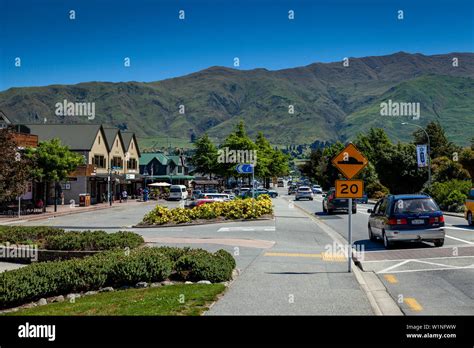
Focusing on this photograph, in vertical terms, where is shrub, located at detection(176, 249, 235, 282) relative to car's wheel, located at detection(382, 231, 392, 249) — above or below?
above

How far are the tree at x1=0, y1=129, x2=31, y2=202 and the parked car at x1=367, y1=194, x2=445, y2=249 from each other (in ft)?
46.8

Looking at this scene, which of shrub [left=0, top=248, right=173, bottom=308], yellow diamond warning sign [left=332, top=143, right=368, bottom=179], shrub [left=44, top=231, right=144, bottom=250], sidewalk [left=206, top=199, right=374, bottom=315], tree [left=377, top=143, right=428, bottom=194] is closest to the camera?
sidewalk [left=206, top=199, right=374, bottom=315]

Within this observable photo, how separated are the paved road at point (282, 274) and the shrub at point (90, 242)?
305 cm

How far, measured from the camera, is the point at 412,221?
1822 cm

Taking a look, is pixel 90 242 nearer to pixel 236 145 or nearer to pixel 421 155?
pixel 421 155

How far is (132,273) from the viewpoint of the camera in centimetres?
1182

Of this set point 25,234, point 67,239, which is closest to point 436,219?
point 67,239

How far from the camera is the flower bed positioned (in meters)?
30.5

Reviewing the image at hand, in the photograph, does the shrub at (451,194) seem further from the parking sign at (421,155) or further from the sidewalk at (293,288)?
the sidewalk at (293,288)

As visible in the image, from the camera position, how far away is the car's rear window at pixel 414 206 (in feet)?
60.6

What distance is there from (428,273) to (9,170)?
54.2 feet

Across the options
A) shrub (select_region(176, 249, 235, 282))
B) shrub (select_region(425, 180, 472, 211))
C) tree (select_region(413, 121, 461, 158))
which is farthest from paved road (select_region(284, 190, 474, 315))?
tree (select_region(413, 121, 461, 158))

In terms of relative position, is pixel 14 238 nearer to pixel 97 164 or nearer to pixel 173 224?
pixel 173 224

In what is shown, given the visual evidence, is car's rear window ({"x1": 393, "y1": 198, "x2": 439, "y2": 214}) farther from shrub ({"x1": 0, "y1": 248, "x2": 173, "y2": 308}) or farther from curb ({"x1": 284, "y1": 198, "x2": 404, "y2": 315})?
shrub ({"x1": 0, "y1": 248, "x2": 173, "y2": 308})
